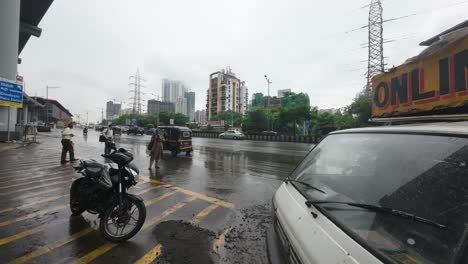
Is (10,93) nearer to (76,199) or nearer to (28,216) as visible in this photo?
(28,216)

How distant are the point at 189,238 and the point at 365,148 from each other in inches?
101

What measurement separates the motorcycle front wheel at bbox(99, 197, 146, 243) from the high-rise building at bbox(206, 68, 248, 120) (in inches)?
3685

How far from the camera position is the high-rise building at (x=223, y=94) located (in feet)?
328

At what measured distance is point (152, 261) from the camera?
8.85 feet

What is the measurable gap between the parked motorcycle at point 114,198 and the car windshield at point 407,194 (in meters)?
2.54

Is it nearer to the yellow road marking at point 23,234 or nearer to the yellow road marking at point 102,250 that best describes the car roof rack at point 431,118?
the yellow road marking at point 102,250

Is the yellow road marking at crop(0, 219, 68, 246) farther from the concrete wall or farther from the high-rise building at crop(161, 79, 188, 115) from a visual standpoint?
the high-rise building at crop(161, 79, 188, 115)

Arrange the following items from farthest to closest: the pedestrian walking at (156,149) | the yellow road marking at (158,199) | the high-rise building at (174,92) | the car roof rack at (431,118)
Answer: the high-rise building at (174,92), the pedestrian walking at (156,149), the yellow road marking at (158,199), the car roof rack at (431,118)

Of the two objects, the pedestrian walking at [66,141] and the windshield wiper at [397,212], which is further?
the pedestrian walking at [66,141]

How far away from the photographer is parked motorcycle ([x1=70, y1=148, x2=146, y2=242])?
127 inches

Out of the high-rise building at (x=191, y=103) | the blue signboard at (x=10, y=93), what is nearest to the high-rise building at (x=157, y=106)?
the high-rise building at (x=191, y=103)

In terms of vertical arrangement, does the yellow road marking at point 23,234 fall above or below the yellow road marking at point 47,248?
above

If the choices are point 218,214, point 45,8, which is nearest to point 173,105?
point 45,8

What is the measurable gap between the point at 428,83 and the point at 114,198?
447 centimetres
